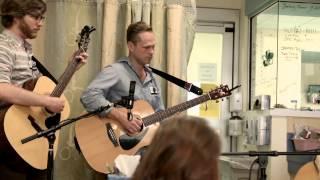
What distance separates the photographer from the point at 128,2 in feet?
9.50

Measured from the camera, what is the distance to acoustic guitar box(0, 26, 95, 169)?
6.73ft

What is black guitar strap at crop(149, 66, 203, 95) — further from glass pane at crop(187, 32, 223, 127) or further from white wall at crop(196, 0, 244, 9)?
white wall at crop(196, 0, 244, 9)

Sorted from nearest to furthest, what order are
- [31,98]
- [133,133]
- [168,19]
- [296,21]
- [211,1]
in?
[31,98]
[133,133]
[168,19]
[296,21]
[211,1]

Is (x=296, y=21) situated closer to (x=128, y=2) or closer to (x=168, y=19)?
(x=168, y=19)

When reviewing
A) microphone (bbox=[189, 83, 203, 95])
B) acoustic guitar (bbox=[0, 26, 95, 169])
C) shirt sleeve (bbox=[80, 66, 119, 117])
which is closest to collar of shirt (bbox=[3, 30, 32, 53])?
acoustic guitar (bbox=[0, 26, 95, 169])

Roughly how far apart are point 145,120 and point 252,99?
54.3 inches

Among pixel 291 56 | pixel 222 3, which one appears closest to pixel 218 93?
pixel 291 56

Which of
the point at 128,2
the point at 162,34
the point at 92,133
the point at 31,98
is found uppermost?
the point at 128,2

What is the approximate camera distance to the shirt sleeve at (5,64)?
2.00 m

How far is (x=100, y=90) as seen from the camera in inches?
102

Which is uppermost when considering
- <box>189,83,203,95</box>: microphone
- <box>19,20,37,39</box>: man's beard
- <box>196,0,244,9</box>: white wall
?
<box>196,0,244,9</box>: white wall

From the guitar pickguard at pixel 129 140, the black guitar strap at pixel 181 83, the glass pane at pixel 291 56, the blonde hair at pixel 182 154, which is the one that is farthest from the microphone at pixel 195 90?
the blonde hair at pixel 182 154

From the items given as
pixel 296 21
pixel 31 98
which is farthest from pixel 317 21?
pixel 31 98

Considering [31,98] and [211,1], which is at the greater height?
[211,1]
